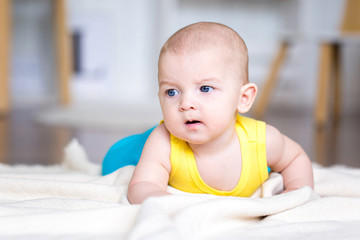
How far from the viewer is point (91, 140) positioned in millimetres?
1730

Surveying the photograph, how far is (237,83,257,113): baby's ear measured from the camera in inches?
29.6

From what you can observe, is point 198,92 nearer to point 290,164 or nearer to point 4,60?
point 290,164

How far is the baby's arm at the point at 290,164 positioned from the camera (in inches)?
32.6

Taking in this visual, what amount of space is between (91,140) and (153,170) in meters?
1.03

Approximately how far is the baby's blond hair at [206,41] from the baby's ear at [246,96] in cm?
2

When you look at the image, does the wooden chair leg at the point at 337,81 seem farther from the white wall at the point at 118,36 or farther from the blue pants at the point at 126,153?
the blue pants at the point at 126,153

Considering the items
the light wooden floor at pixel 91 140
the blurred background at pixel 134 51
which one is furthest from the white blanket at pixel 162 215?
the blurred background at pixel 134 51

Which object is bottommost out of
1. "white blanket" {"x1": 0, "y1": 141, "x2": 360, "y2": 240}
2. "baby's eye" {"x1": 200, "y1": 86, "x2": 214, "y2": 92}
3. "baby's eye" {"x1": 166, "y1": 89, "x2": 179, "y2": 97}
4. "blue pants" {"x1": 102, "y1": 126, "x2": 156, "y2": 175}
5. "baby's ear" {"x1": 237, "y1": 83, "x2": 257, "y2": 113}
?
"blue pants" {"x1": 102, "y1": 126, "x2": 156, "y2": 175}

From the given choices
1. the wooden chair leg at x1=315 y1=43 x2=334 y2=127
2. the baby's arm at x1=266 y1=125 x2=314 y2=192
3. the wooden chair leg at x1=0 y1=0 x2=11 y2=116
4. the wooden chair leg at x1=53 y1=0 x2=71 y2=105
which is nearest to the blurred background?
the wooden chair leg at x1=53 y1=0 x2=71 y2=105

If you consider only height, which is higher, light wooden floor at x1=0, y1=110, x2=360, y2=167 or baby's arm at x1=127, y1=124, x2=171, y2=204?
baby's arm at x1=127, y1=124, x2=171, y2=204

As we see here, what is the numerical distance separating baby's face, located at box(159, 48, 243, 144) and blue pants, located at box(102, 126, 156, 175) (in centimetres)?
21

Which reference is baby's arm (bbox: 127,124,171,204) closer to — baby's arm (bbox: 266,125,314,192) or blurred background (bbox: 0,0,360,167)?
baby's arm (bbox: 266,125,314,192)

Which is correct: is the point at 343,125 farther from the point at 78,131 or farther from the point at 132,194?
the point at 132,194

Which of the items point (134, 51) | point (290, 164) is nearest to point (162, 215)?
point (290, 164)
